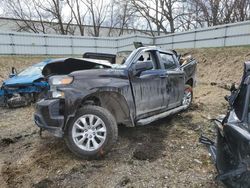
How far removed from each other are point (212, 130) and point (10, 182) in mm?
3946

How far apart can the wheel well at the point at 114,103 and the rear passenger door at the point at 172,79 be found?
145 cm

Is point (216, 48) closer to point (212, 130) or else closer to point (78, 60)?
point (212, 130)

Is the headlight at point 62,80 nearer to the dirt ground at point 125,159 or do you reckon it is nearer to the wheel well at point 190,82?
the dirt ground at point 125,159

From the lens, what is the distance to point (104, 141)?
174 inches

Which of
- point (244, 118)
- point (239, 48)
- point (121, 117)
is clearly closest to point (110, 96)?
point (121, 117)

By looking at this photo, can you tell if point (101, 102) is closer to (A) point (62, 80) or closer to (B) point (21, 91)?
(A) point (62, 80)

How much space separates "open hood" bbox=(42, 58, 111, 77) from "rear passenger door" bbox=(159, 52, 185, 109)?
5.40ft

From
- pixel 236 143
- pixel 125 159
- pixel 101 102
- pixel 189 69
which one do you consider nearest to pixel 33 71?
pixel 189 69

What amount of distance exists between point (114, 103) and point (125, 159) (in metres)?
0.98

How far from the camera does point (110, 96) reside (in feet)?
15.9

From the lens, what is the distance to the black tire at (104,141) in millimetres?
4379

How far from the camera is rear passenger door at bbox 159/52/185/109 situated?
242 inches

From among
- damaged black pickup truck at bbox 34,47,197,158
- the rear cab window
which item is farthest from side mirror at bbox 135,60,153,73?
the rear cab window

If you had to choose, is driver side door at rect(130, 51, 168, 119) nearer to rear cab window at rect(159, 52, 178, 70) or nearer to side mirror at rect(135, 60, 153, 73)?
side mirror at rect(135, 60, 153, 73)
